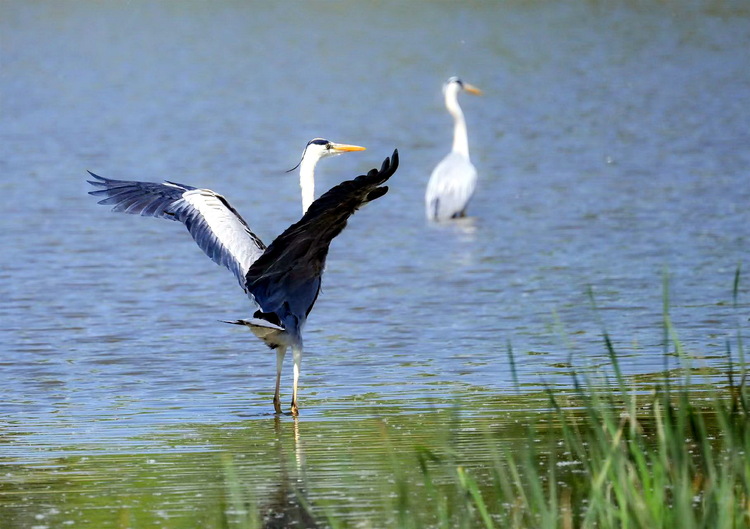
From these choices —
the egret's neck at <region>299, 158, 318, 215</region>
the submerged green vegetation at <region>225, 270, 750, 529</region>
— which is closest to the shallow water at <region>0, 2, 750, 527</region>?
the submerged green vegetation at <region>225, 270, 750, 529</region>

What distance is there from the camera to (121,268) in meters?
12.4

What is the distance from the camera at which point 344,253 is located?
13.0 meters

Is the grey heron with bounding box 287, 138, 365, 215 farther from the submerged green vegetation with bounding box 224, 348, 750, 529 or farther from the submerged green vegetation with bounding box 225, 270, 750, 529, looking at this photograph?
the submerged green vegetation with bounding box 224, 348, 750, 529

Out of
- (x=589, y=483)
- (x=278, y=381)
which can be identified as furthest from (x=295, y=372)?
(x=589, y=483)

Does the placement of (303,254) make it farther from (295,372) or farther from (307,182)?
(307,182)

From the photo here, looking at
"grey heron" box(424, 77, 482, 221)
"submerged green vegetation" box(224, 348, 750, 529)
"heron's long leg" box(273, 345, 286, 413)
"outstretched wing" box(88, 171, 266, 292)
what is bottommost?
"submerged green vegetation" box(224, 348, 750, 529)

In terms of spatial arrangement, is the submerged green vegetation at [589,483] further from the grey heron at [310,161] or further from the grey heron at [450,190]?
the grey heron at [450,190]

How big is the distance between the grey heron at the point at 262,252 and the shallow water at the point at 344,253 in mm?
466

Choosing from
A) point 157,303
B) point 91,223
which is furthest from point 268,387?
point 91,223

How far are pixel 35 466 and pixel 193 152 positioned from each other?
1326cm

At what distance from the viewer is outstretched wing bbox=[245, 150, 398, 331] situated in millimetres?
6223

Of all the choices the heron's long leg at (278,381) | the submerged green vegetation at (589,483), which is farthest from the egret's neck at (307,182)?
the submerged green vegetation at (589,483)

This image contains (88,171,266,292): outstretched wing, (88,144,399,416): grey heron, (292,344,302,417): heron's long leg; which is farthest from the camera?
(88,171,266,292): outstretched wing

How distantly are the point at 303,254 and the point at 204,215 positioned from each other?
82cm
